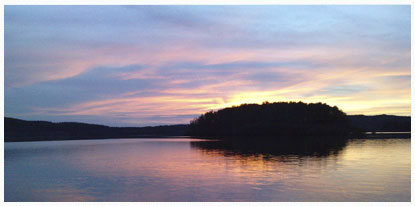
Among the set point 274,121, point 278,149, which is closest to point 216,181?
point 278,149

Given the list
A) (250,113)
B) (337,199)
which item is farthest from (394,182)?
(250,113)

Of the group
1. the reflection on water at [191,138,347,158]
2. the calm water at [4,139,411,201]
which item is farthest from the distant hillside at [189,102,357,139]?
the calm water at [4,139,411,201]

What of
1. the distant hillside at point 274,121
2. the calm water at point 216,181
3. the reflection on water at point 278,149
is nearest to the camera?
the calm water at point 216,181

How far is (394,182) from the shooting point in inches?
735

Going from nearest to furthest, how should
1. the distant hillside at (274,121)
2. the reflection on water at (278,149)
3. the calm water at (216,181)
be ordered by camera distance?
the calm water at (216,181)
the reflection on water at (278,149)
the distant hillside at (274,121)

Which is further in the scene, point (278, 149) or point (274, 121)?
point (274, 121)

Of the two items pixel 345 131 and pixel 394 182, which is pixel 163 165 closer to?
pixel 394 182

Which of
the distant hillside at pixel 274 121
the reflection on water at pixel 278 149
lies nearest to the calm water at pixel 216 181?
the reflection on water at pixel 278 149

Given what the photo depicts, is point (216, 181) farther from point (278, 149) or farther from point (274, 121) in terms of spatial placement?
point (274, 121)

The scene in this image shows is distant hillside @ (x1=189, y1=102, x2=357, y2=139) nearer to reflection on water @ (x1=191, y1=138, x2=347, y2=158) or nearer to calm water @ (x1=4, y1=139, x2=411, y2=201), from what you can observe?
reflection on water @ (x1=191, y1=138, x2=347, y2=158)

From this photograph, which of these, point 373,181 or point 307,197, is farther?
point 373,181

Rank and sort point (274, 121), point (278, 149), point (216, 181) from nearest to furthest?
point (216, 181), point (278, 149), point (274, 121)

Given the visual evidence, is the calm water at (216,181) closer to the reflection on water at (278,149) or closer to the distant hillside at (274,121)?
the reflection on water at (278,149)
